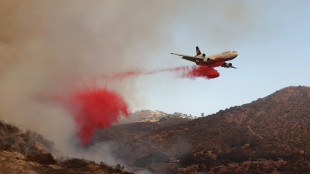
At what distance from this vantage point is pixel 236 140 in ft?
304

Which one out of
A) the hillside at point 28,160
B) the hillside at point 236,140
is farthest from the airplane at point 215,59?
the hillside at point 236,140

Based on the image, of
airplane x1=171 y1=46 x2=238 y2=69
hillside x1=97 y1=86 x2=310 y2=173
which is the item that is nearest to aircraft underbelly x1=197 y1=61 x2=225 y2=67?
airplane x1=171 y1=46 x2=238 y2=69

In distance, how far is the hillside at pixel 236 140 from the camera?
78.8 metres

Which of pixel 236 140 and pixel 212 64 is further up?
pixel 212 64

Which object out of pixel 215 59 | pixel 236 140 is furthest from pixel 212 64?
pixel 236 140

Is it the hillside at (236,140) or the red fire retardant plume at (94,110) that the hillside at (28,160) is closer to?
the red fire retardant plume at (94,110)

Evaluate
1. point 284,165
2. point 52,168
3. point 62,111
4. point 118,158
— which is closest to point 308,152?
point 284,165

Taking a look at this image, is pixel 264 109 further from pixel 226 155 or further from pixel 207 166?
pixel 207 166

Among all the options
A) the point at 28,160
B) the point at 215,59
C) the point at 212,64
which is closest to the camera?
the point at 28,160

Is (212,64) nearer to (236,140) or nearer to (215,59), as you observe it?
(215,59)

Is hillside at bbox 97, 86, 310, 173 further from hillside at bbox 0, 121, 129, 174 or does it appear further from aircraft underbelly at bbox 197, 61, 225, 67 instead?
hillside at bbox 0, 121, 129, 174

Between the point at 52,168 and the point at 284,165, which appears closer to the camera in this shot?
the point at 52,168

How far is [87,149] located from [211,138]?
46.3m

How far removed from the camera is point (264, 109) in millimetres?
121625
